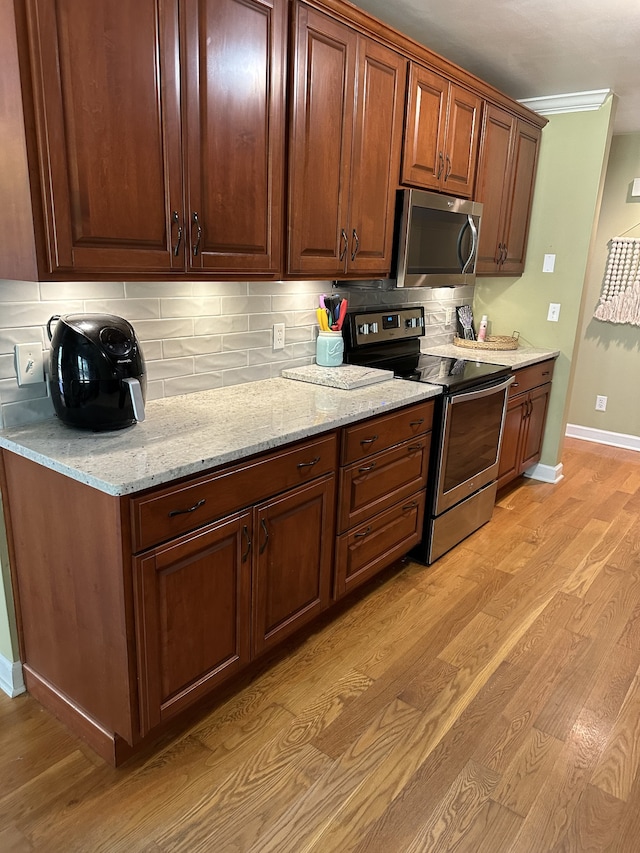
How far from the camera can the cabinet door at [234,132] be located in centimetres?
172

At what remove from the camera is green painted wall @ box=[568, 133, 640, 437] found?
4520mm

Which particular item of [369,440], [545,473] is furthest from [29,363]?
[545,473]

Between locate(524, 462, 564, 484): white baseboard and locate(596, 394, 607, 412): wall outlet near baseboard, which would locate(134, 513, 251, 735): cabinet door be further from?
locate(596, 394, 607, 412): wall outlet near baseboard

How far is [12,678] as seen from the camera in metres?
1.93

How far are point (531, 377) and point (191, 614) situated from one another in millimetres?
2705

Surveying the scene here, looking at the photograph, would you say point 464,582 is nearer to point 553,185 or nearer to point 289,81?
point 289,81

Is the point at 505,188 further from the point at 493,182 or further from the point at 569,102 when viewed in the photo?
the point at 569,102

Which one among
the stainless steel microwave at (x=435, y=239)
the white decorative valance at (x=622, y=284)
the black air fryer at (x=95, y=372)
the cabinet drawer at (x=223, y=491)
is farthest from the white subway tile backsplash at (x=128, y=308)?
the white decorative valance at (x=622, y=284)

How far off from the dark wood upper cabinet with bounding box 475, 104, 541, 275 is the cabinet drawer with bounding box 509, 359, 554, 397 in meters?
0.63

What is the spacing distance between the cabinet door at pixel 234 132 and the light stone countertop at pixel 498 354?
1.71 metres

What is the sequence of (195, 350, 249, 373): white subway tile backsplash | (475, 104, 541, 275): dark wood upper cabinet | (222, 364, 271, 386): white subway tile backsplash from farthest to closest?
(475, 104, 541, 275): dark wood upper cabinet < (222, 364, 271, 386): white subway tile backsplash < (195, 350, 249, 373): white subway tile backsplash

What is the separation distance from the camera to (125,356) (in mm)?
1652

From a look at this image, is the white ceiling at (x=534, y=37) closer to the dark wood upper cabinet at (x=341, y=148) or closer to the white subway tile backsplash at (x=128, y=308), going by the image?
the dark wood upper cabinet at (x=341, y=148)

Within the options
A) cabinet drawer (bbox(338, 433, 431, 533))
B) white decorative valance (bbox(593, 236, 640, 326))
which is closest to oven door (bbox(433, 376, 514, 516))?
cabinet drawer (bbox(338, 433, 431, 533))
